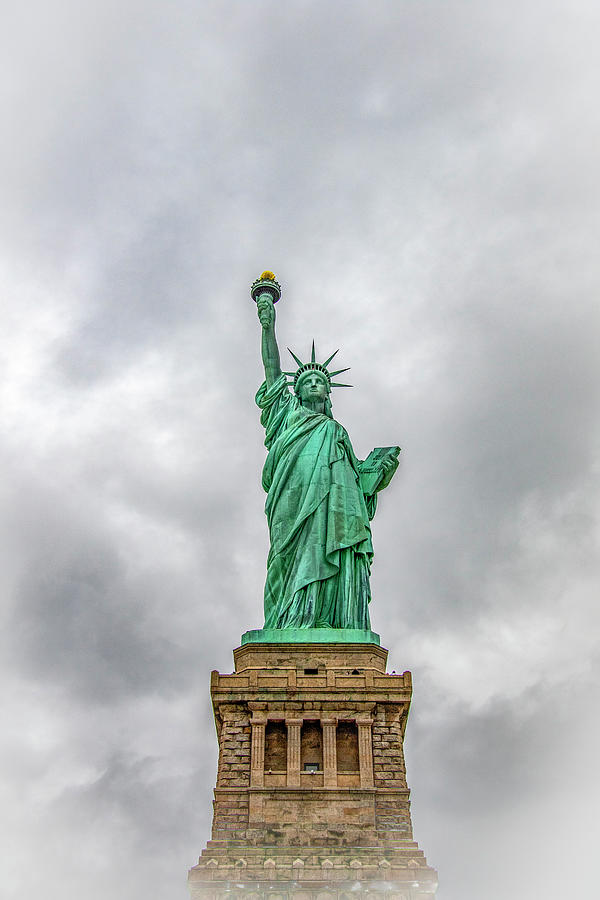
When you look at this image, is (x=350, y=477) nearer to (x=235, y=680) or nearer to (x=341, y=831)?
(x=235, y=680)

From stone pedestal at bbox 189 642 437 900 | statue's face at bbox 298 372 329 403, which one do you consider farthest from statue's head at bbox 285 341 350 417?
stone pedestal at bbox 189 642 437 900

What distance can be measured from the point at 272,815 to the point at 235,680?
2.67 m

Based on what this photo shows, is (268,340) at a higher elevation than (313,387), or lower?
higher

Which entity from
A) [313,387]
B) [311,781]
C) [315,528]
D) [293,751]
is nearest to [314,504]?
[315,528]

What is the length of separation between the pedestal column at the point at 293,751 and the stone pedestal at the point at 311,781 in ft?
0.06

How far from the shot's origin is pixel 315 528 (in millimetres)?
21688

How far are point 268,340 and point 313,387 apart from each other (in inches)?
78.9

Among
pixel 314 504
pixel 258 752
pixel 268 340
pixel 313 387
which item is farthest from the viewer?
pixel 268 340

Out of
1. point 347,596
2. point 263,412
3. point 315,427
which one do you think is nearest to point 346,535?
point 347,596

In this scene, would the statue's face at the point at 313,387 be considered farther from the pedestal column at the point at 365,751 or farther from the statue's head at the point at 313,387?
the pedestal column at the point at 365,751

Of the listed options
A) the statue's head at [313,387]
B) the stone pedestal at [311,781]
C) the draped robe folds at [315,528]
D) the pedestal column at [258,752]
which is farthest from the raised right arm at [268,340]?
the pedestal column at [258,752]

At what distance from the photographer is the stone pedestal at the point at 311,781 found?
16.3 metres

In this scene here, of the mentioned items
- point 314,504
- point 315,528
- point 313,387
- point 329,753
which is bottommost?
point 329,753

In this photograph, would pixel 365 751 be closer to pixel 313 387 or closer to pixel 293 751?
pixel 293 751
